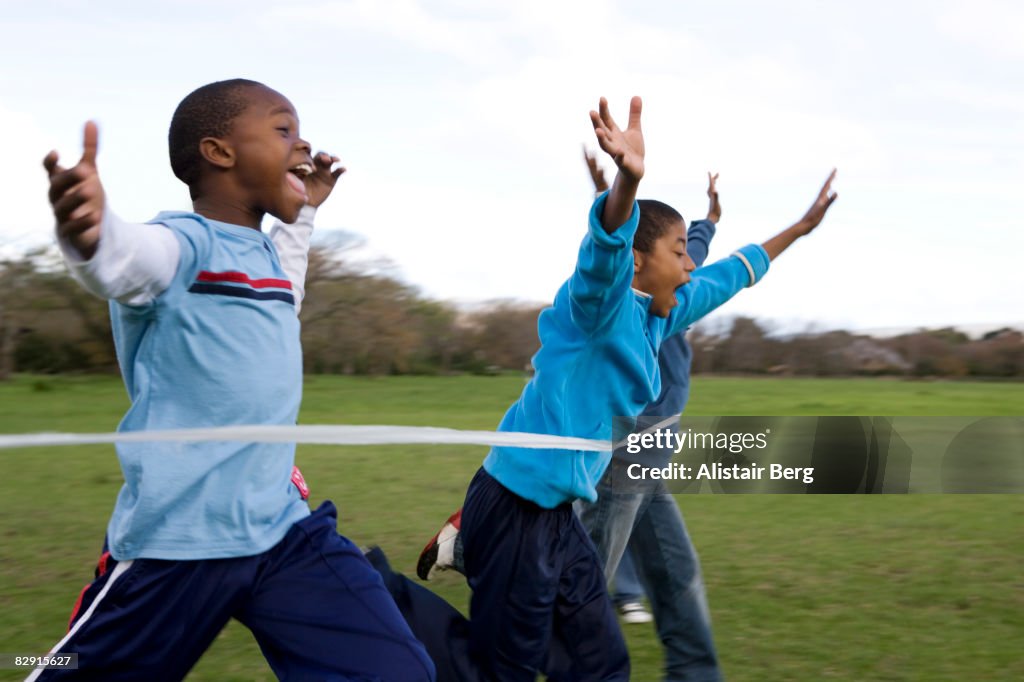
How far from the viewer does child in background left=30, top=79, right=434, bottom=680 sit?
7.66 ft

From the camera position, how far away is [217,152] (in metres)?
2.60

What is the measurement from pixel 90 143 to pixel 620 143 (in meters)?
1.26

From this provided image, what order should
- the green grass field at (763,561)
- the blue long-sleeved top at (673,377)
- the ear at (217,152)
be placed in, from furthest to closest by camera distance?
1. the green grass field at (763,561)
2. the blue long-sleeved top at (673,377)
3. the ear at (217,152)

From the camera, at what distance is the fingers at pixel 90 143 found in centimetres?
196

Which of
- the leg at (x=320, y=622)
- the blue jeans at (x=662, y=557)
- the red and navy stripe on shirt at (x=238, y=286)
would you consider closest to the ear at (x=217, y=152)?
the red and navy stripe on shirt at (x=238, y=286)

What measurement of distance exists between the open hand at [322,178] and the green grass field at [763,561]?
1.93 m

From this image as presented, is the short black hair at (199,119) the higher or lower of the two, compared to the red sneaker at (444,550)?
higher

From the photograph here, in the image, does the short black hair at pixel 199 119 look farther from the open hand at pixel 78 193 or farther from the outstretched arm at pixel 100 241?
the open hand at pixel 78 193

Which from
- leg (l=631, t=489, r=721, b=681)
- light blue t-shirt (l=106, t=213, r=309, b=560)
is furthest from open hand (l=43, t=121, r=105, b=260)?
leg (l=631, t=489, r=721, b=681)

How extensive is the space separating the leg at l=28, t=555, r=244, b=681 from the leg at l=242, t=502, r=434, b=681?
9cm

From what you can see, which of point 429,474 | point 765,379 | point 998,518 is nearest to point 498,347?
point 765,379

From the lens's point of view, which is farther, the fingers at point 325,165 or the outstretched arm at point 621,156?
the fingers at point 325,165

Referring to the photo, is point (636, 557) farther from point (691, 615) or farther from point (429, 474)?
point (429, 474)

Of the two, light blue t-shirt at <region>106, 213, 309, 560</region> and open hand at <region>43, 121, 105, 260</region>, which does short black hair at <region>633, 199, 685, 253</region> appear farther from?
open hand at <region>43, 121, 105, 260</region>
